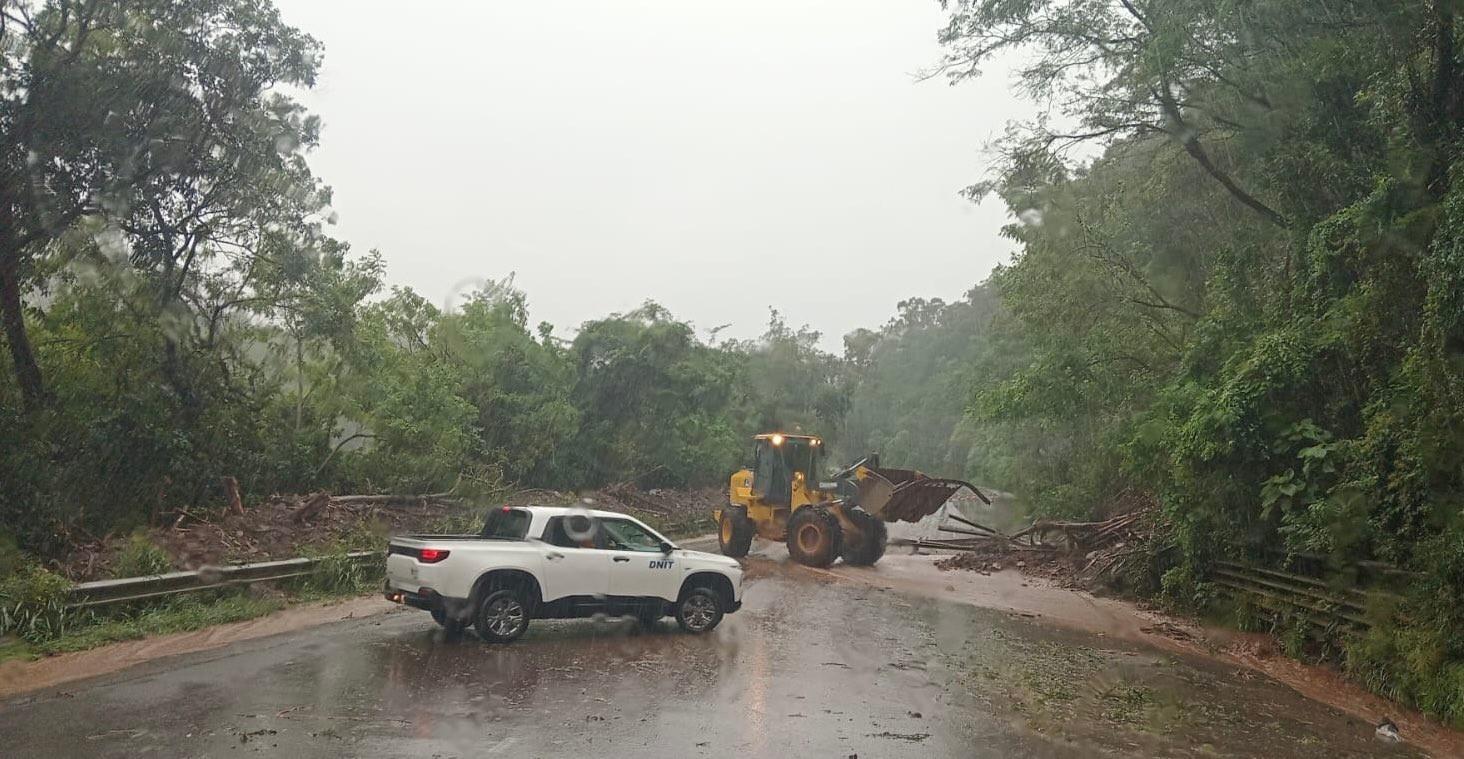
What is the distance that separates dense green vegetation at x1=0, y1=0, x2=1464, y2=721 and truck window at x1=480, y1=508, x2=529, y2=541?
21.3 ft

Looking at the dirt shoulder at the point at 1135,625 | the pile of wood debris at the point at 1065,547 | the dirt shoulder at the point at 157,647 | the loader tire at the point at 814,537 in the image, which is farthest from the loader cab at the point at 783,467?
the dirt shoulder at the point at 157,647

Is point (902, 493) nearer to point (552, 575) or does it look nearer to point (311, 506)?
point (552, 575)

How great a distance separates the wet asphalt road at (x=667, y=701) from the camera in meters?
7.11

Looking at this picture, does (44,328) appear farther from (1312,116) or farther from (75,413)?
(1312,116)

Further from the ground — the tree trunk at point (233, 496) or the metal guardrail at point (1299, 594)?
the tree trunk at point (233, 496)

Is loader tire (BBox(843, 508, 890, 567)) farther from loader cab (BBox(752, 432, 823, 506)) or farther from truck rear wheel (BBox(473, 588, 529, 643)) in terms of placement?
truck rear wheel (BBox(473, 588, 529, 643))

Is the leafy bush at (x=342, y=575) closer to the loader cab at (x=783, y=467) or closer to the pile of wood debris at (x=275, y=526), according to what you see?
the pile of wood debris at (x=275, y=526)

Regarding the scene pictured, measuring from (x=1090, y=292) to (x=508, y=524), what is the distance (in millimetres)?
15599

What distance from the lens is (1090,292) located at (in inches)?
883

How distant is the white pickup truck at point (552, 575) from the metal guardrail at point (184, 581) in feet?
9.71

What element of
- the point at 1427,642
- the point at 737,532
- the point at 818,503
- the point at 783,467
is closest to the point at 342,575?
the point at 737,532

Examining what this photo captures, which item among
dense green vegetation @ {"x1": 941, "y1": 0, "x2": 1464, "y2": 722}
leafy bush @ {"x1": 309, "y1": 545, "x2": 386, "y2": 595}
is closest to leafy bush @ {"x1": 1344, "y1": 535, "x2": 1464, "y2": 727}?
dense green vegetation @ {"x1": 941, "y1": 0, "x2": 1464, "y2": 722}

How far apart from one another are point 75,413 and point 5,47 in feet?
18.2

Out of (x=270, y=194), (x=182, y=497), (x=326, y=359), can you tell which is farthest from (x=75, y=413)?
(x=326, y=359)
